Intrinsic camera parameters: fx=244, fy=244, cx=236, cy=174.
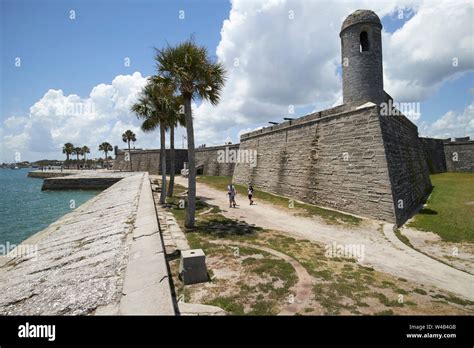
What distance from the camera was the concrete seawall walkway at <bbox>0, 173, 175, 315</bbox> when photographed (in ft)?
13.8

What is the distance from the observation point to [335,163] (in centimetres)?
1677

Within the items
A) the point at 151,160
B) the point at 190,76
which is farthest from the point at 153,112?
the point at 151,160

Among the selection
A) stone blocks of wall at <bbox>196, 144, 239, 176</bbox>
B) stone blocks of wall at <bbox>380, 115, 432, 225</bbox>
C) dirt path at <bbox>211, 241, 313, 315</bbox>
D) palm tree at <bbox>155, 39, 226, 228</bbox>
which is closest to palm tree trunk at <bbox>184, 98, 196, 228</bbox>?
palm tree at <bbox>155, 39, 226, 228</bbox>

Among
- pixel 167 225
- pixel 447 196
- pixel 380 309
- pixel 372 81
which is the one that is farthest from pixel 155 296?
pixel 447 196

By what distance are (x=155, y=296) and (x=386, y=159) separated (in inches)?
550

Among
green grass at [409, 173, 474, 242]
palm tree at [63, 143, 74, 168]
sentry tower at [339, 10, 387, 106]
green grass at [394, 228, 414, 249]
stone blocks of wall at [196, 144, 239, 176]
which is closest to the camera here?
green grass at [394, 228, 414, 249]

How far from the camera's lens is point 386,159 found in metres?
13.6

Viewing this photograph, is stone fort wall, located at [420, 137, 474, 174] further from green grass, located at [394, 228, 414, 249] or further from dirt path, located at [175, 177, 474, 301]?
dirt path, located at [175, 177, 474, 301]

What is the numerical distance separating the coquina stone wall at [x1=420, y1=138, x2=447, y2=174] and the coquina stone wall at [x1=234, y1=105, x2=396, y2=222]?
29.7m

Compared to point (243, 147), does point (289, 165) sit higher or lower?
lower

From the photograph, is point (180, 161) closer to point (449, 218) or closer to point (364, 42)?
point (364, 42)

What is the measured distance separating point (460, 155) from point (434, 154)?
15.8 ft
